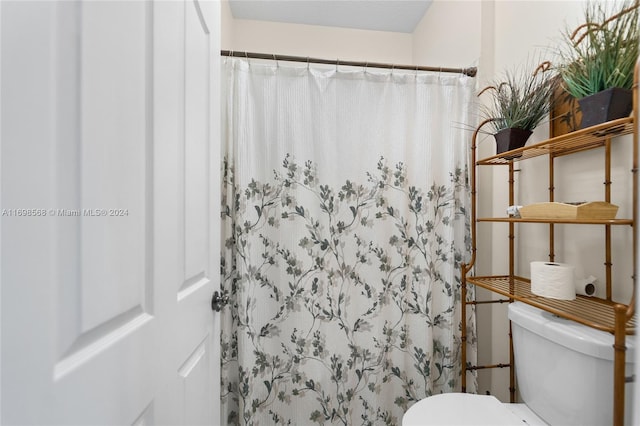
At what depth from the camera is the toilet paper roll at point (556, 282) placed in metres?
0.90

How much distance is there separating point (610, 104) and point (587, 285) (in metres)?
0.56

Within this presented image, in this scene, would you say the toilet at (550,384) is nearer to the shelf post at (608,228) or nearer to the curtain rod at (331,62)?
the shelf post at (608,228)

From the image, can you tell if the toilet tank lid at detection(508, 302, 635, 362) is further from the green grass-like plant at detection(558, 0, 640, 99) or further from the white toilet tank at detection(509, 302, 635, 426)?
the green grass-like plant at detection(558, 0, 640, 99)

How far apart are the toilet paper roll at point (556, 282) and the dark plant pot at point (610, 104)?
0.43 meters

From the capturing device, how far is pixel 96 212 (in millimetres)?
432

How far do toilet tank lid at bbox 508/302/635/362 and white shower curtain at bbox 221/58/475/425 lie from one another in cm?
46

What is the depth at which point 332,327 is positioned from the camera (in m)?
1.41

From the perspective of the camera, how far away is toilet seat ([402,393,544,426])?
0.95 m

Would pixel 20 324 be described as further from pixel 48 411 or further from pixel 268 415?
pixel 268 415

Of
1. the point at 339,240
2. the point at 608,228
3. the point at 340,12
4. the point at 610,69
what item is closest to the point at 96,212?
the point at 339,240

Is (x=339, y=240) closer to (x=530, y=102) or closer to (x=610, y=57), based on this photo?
(x=530, y=102)

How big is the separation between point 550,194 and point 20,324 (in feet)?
4.67

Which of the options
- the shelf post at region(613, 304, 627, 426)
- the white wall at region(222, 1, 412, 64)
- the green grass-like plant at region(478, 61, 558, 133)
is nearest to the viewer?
the shelf post at region(613, 304, 627, 426)

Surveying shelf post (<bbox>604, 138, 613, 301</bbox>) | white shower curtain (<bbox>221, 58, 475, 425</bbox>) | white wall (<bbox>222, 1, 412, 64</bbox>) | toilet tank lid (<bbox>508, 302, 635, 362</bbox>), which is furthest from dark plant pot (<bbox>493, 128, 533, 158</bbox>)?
white wall (<bbox>222, 1, 412, 64</bbox>)
